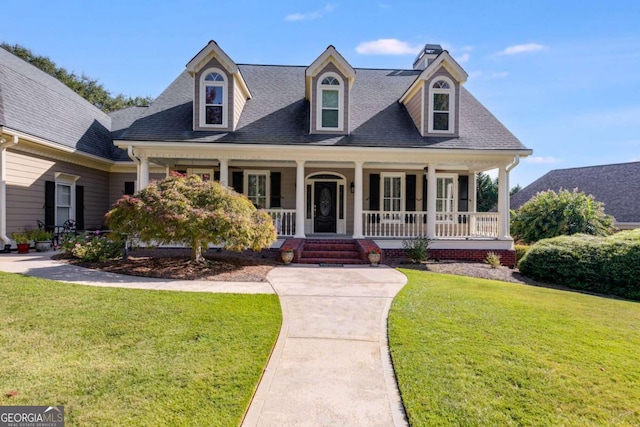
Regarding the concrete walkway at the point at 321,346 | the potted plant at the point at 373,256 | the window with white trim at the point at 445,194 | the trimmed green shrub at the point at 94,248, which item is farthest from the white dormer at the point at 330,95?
the trimmed green shrub at the point at 94,248

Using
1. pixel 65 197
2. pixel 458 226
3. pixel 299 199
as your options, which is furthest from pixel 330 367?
pixel 65 197

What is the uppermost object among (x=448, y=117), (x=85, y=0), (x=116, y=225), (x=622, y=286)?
(x=85, y=0)

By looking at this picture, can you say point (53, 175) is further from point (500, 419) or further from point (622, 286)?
point (622, 286)

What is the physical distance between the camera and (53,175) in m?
12.4

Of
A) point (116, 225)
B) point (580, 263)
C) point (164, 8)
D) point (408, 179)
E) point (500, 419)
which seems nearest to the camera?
point (500, 419)

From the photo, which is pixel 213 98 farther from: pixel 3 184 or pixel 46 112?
pixel 3 184

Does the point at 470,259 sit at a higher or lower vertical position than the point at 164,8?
lower

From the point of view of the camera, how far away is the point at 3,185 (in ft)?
34.3

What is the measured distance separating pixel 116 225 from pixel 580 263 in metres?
12.4

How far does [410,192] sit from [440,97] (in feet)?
13.4

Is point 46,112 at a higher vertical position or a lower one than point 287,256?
higher

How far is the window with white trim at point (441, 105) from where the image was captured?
12000mm

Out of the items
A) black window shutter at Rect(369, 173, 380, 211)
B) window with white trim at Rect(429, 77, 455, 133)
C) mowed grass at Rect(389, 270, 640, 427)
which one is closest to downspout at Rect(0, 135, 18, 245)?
mowed grass at Rect(389, 270, 640, 427)

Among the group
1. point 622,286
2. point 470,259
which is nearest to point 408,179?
point 470,259
